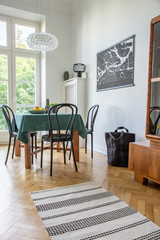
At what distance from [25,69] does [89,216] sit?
423 centimetres

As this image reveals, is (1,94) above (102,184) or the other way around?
above

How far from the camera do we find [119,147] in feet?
→ 9.67

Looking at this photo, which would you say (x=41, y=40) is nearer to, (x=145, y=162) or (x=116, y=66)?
(x=116, y=66)

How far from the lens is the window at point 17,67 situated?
476 centimetres

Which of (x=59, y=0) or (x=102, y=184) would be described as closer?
(x=102, y=184)

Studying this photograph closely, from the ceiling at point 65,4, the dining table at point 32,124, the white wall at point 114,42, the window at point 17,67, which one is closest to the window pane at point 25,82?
the window at point 17,67

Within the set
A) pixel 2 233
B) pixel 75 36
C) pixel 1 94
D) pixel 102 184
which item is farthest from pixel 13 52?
pixel 2 233

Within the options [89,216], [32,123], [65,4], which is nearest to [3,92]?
[32,123]

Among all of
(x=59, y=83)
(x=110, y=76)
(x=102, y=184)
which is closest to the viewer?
(x=102, y=184)

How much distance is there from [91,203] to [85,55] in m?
3.39

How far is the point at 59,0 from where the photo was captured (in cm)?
473

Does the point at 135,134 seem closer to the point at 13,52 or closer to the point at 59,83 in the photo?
the point at 59,83

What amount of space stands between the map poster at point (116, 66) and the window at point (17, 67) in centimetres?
201

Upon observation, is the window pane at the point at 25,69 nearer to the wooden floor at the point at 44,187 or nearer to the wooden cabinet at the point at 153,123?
the wooden floor at the point at 44,187
